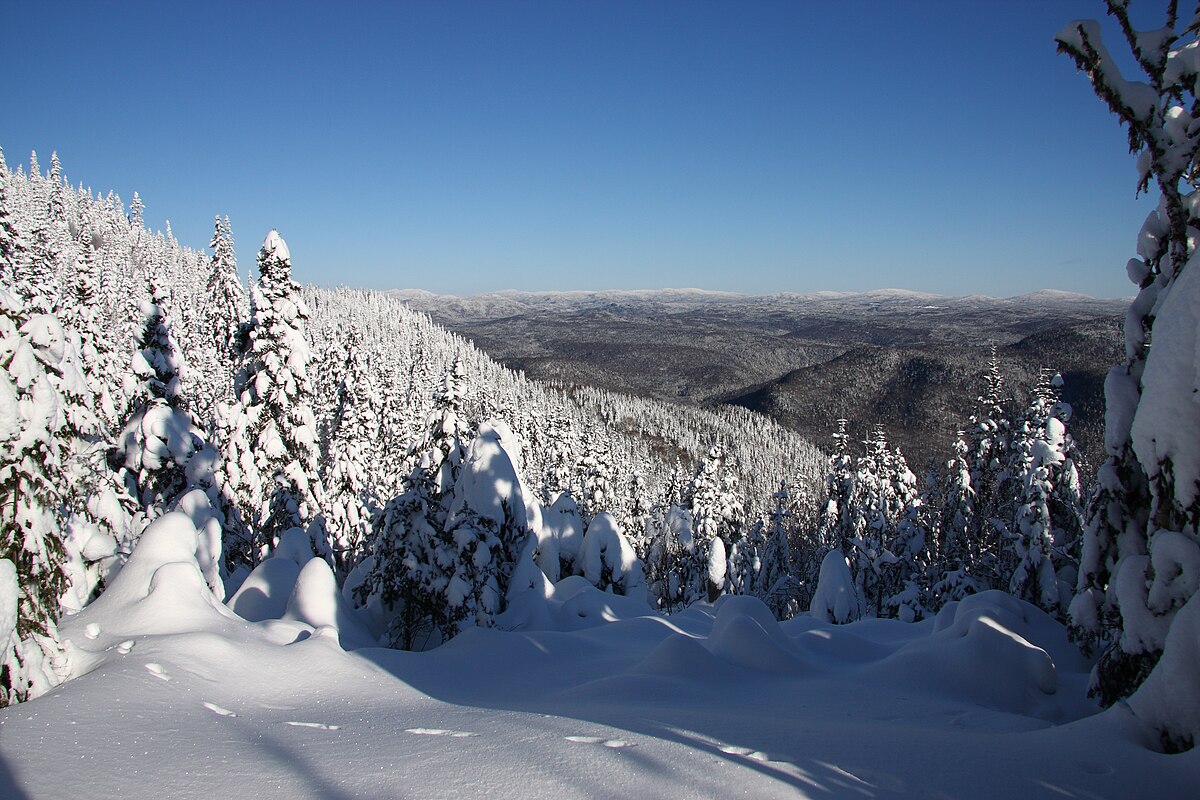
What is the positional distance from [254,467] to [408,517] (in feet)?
22.0

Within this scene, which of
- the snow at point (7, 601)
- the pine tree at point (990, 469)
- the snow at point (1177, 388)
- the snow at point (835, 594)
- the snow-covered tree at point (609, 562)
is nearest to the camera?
the snow at point (7, 601)

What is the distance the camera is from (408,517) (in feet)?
41.6

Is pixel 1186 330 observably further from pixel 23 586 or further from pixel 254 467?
pixel 254 467

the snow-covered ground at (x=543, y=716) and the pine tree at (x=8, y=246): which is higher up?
the pine tree at (x=8, y=246)

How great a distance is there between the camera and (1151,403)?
5.31 m

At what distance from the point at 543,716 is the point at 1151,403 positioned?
21.1ft

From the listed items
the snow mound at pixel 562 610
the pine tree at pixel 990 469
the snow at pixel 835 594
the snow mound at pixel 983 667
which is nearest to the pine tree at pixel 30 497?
the snow mound at pixel 562 610

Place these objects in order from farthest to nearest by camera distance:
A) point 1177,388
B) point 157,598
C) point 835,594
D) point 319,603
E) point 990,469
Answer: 1. point 990,469
2. point 835,594
3. point 319,603
4. point 157,598
5. point 1177,388

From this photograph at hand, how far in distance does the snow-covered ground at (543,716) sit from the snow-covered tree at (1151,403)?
3.53 ft

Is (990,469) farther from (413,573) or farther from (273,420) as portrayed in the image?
Result: (273,420)

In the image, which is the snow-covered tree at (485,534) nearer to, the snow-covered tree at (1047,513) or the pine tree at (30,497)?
the pine tree at (30,497)

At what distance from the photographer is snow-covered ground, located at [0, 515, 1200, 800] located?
3982mm

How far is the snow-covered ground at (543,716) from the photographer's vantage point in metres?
3.98

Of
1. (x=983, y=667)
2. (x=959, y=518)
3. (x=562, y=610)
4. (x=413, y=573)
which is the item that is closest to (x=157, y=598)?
(x=413, y=573)
